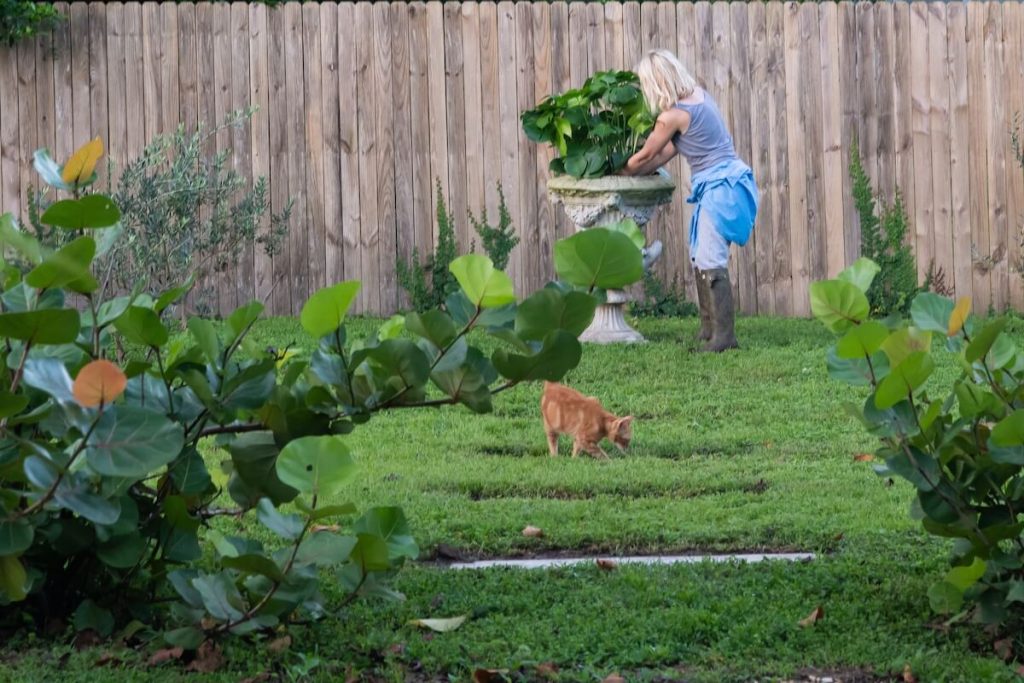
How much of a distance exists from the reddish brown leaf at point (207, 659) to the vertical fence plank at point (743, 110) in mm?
8051

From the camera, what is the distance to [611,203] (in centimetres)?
986

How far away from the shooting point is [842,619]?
170 inches

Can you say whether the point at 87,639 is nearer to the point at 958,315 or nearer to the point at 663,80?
the point at 958,315

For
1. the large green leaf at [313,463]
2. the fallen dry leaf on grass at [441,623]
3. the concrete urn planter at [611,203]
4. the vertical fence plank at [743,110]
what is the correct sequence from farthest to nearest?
1. the vertical fence plank at [743,110]
2. the concrete urn planter at [611,203]
3. the fallen dry leaf on grass at [441,623]
4. the large green leaf at [313,463]

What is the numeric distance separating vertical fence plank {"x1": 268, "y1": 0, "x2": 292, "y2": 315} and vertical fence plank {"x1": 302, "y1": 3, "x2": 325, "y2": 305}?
4.5 inches

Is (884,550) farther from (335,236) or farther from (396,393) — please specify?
(335,236)

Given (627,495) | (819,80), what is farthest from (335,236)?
(627,495)

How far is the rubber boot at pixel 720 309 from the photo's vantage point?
31.4 ft

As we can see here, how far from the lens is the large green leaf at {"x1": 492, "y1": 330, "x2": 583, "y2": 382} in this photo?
353 centimetres

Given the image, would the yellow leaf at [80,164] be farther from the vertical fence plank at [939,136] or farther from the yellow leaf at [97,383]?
the vertical fence plank at [939,136]

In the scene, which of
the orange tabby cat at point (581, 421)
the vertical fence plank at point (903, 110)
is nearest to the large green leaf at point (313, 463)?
the orange tabby cat at point (581, 421)

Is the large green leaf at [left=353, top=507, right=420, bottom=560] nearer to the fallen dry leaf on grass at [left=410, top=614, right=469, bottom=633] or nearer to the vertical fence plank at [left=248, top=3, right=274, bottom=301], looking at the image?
the fallen dry leaf on grass at [left=410, top=614, right=469, bottom=633]

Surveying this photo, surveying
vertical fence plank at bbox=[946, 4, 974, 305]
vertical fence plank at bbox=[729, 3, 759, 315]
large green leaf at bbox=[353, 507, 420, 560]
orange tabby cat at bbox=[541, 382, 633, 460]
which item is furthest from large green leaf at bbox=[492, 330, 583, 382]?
vertical fence plank at bbox=[946, 4, 974, 305]

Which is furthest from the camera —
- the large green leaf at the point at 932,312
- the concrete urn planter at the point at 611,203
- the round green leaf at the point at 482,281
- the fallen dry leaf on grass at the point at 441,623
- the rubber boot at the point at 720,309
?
the concrete urn planter at the point at 611,203
